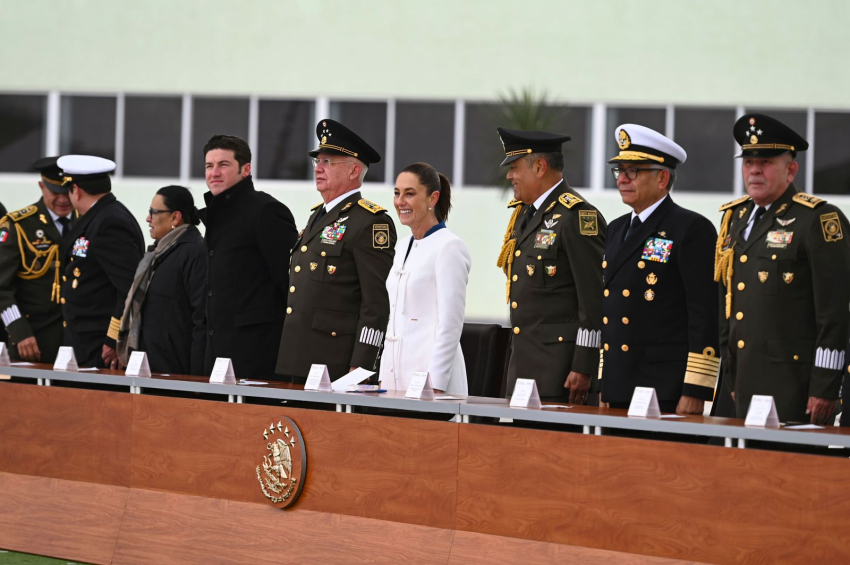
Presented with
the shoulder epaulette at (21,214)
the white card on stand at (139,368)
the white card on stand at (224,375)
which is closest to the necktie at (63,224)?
the shoulder epaulette at (21,214)

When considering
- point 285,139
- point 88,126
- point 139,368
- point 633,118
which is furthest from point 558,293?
point 88,126

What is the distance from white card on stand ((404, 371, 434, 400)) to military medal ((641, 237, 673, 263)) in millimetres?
802

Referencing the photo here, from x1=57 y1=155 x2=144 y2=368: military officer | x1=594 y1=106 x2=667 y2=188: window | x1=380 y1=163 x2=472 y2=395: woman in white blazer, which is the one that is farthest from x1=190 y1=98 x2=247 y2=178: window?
x1=380 y1=163 x2=472 y2=395: woman in white blazer

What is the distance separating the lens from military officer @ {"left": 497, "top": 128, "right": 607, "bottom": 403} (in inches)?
157

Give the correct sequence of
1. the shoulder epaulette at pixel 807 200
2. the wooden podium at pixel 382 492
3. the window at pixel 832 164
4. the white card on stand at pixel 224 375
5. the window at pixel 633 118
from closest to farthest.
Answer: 1. the wooden podium at pixel 382 492
2. the shoulder epaulette at pixel 807 200
3. the white card on stand at pixel 224 375
4. the window at pixel 832 164
5. the window at pixel 633 118

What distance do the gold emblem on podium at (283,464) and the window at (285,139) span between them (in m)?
8.80

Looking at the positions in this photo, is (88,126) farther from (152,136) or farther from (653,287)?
(653,287)

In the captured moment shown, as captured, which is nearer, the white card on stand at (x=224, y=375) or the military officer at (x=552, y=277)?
the military officer at (x=552, y=277)

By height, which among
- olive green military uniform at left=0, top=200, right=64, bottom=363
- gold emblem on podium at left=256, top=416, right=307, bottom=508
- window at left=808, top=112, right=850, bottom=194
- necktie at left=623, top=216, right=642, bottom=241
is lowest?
gold emblem on podium at left=256, top=416, right=307, bottom=508

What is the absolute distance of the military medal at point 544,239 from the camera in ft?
13.3

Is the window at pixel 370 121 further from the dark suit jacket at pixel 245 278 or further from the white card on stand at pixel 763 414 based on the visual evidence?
the white card on stand at pixel 763 414

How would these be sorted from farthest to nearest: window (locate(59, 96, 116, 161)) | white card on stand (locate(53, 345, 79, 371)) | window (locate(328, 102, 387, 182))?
window (locate(59, 96, 116, 161)) < window (locate(328, 102, 387, 182)) < white card on stand (locate(53, 345, 79, 371))

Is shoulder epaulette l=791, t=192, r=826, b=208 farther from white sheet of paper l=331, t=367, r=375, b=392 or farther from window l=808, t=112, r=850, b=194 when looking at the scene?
window l=808, t=112, r=850, b=194

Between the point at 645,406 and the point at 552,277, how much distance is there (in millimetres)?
969
